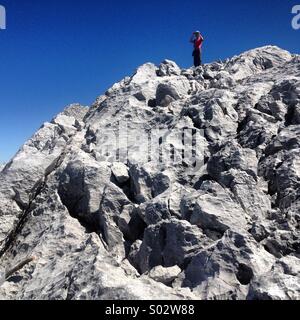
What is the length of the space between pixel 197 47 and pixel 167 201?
27.5m

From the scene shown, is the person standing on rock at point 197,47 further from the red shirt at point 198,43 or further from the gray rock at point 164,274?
the gray rock at point 164,274

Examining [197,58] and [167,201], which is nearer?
[167,201]

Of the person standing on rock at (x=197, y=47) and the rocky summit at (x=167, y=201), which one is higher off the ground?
the person standing on rock at (x=197, y=47)

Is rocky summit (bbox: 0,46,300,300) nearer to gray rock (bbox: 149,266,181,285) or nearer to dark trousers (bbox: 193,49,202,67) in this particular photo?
gray rock (bbox: 149,266,181,285)

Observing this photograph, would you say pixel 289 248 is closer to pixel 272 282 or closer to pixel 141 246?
pixel 272 282

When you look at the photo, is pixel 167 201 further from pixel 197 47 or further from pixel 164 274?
pixel 197 47

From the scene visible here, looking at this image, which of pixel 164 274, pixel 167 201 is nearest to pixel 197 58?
pixel 167 201

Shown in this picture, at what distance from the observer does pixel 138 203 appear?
24406 mm

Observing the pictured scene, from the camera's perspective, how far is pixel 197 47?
145ft

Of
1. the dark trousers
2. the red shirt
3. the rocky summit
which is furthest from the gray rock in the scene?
the dark trousers

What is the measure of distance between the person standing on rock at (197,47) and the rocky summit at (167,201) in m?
9.28

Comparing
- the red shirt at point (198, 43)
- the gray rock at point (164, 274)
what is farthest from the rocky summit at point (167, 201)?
the red shirt at point (198, 43)

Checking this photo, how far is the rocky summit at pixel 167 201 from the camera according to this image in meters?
17.2

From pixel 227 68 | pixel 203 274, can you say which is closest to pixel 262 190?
pixel 203 274
